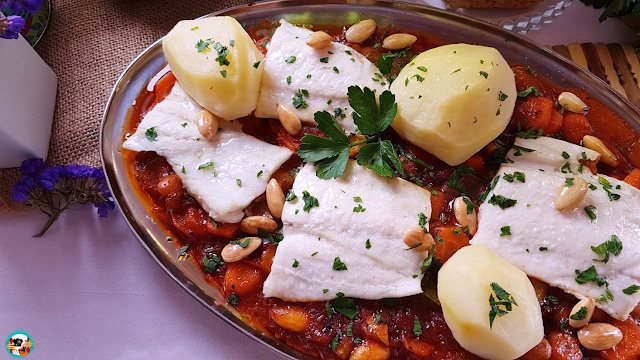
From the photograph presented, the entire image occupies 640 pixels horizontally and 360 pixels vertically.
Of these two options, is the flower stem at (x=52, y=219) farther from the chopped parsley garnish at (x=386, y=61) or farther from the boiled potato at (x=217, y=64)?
the chopped parsley garnish at (x=386, y=61)

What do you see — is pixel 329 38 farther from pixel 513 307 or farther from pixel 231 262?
pixel 513 307

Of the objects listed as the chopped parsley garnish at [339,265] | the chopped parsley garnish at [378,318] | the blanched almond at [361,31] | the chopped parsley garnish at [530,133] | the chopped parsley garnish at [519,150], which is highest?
the blanched almond at [361,31]

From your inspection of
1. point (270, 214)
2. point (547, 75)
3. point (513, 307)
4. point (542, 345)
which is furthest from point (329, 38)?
point (542, 345)

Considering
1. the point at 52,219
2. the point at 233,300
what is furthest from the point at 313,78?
the point at 52,219

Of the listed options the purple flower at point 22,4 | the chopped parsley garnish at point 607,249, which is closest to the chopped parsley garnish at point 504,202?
the chopped parsley garnish at point 607,249

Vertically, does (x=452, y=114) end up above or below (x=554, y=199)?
above
